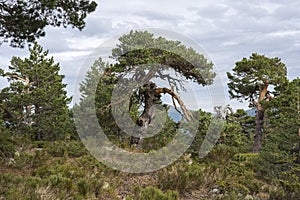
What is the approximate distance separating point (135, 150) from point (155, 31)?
435 cm

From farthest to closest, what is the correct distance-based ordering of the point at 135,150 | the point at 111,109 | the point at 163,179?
the point at 111,109, the point at 135,150, the point at 163,179

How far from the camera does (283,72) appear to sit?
Result: 20.5 m

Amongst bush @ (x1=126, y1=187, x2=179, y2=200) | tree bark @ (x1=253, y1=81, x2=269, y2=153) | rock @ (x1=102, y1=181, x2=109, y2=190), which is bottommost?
bush @ (x1=126, y1=187, x2=179, y2=200)

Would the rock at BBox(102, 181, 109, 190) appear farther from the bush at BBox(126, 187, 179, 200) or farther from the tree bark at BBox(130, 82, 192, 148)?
the tree bark at BBox(130, 82, 192, 148)

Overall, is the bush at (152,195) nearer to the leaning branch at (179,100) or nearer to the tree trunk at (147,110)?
the tree trunk at (147,110)

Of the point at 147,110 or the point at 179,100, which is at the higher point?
the point at 179,100

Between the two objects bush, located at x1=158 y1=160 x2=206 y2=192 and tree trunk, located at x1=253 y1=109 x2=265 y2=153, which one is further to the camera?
tree trunk, located at x1=253 y1=109 x2=265 y2=153

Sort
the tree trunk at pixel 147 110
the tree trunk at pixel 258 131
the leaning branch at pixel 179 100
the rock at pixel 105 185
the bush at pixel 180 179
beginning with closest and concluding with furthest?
the rock at pixel 105 185
the bush at pixel 180 179
the tree trunk at pixel 147 110
the leaning branch at pixel 179 100
the tree trunk at pixel 258 131

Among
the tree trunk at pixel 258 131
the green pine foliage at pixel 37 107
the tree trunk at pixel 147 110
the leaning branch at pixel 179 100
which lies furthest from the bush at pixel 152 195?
the tree trunk at pixel 258 131

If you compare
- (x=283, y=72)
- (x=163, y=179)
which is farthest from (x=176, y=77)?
(x=283, y=72)

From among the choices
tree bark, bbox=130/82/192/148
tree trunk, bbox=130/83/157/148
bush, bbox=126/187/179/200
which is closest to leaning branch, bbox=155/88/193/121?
tree bark, bbox=130/82/192/148

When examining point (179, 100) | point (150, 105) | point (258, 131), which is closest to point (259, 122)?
point (258, 131)

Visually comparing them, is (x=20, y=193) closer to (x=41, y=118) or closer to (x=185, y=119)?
(x=185, y=119)

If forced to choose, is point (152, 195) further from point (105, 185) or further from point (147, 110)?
point (147, 110)
